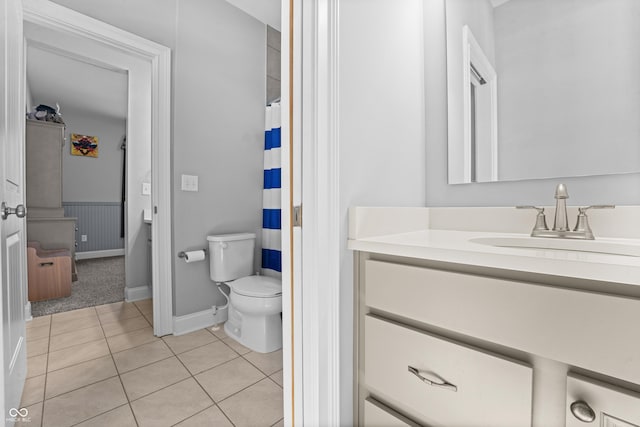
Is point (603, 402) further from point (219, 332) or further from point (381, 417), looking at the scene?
point (219, 332)

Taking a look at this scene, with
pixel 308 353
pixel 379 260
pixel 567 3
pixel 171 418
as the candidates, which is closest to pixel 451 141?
pixel 567 3

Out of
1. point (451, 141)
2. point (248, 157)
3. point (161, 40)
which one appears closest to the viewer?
point (451, 141)

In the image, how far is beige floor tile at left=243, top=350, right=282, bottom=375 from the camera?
1618 millimetres

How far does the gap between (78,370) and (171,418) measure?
2.56 feet

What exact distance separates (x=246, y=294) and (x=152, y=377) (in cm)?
61

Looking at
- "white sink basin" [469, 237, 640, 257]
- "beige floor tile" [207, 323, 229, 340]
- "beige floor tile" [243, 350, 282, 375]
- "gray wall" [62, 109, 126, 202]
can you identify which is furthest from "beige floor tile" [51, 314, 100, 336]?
"gray wall" [62, 109, 126, 202]

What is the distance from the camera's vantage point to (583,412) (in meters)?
0.52

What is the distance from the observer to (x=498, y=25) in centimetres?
114

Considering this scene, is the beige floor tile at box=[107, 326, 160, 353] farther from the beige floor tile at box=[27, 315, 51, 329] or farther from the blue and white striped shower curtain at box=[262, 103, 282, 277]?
the blue and white striped shower curtain at box=[262, 103, 282, 277]

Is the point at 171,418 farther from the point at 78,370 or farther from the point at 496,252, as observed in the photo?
the point at 496,252

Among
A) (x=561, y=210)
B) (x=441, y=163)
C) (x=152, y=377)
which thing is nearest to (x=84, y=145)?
(x=152, y=377)

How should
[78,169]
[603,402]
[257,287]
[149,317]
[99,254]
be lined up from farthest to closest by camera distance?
[99,254], [78,169], [149,317], [257,287], [603,402]

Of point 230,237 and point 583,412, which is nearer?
point 583,412

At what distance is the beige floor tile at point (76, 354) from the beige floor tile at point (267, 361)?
896 millimetres
